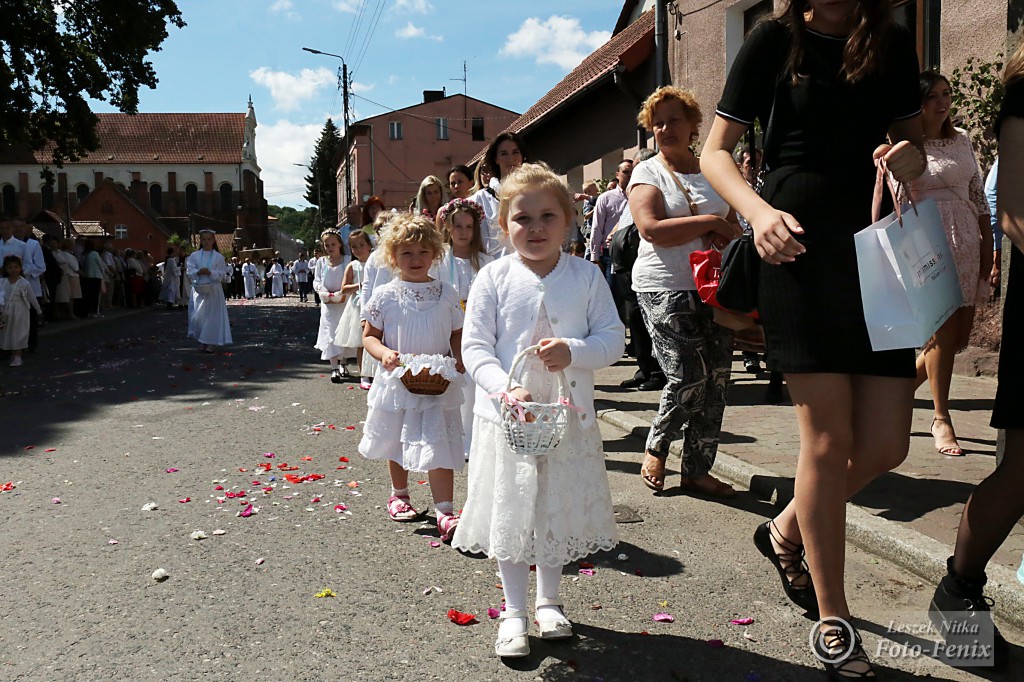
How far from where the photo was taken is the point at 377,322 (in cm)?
532

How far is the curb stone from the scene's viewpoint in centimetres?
358

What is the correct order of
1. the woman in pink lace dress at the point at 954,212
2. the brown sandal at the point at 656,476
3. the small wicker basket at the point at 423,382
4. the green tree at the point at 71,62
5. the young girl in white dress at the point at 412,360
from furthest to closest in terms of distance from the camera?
the green tree at the point at 71,62 < the woman in pink lace dress at the point at 954,212 < the brown sandal at the point at 656,476 < the young girl in white dress at the point at 412,360 < the small wicker basket at the point at 423,382

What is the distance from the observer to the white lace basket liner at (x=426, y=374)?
4.96 metres

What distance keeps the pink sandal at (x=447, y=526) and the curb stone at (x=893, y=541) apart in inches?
68.6

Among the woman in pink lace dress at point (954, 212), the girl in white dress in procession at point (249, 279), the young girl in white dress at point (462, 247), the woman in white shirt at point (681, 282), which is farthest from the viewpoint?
the girl in white dress in procession at point (249, 279)

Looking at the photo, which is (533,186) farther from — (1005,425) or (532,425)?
(1005,425)

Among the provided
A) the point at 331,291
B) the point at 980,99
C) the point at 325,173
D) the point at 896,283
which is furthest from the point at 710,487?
the point at 325,173

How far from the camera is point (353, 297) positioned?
1147cm

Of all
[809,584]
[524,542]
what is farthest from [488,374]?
[809,584]

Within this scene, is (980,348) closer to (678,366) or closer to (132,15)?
(678,366)

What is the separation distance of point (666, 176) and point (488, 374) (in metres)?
2.31

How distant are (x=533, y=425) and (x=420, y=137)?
72517 mm

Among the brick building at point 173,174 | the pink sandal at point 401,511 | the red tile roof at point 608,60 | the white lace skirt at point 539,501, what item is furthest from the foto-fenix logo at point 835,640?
the brick building at point 173,174

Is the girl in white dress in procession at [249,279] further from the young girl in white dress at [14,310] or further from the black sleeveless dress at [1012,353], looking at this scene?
the black sleeveless dress at [1012,353]
